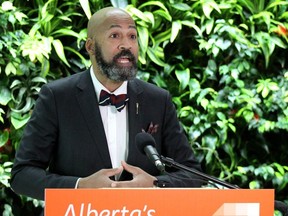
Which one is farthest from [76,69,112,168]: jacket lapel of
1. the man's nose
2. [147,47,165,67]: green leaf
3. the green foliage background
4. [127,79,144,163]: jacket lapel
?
[147,47,165,67]: green leaf

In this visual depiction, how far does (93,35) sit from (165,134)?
54cm

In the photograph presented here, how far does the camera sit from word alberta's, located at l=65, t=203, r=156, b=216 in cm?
206

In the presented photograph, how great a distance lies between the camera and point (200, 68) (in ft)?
15.4

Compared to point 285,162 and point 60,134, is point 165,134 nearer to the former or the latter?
point 60,134

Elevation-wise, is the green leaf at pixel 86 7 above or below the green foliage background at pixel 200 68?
above

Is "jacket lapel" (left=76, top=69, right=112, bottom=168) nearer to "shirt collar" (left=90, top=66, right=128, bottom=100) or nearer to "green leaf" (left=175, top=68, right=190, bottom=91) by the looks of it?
"shirt collar" (left=90, top=66, right=128, bottom=100)

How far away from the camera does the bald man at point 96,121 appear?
2977 millimetres

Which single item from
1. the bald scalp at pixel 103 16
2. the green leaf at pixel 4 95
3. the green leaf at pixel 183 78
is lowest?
the green leaf at pixel 183 78

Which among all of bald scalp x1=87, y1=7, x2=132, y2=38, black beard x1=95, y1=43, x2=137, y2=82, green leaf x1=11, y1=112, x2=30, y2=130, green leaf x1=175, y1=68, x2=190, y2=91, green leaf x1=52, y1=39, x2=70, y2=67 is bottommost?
green leaf x1=11, y1=112, x2=30, y2=130

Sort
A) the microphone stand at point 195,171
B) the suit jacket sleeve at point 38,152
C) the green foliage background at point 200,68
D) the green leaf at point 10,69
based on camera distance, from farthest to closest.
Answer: the green foliage background at point 200,68 → the green leaf at point 10,69 → the suit jacket sleeve at point 38,152 → the microphone stand at point 195,171

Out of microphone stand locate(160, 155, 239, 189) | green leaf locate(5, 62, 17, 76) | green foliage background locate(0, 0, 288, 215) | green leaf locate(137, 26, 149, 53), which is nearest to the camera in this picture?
microphone stand locate(160, 155, 239, 189)

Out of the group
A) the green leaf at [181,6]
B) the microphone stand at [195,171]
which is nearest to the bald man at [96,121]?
the microphone stand at [195,171]

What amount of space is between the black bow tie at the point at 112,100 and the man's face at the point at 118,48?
78 millimetres

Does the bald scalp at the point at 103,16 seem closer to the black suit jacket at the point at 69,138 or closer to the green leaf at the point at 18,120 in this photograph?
the black suit jacket at the point at 69,138
